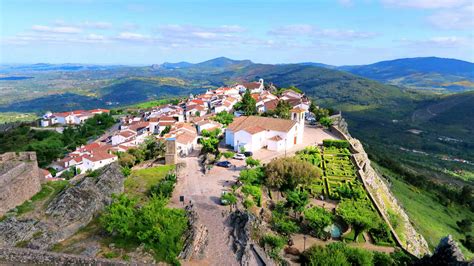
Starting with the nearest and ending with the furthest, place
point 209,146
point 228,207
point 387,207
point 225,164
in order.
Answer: point 228,207 → point 387,207 → point 225,164 → point 209,146

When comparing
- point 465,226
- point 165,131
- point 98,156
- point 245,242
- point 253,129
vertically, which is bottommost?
point 465,226

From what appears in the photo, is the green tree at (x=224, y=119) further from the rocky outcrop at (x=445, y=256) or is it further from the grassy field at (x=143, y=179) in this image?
the rocky outcrop at (x=445, y=256)

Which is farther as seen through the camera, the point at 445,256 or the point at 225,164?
the point at 225,164

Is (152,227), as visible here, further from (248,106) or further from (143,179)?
(248,106)

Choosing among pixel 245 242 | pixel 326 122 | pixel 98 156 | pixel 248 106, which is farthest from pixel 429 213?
pixel 98 156

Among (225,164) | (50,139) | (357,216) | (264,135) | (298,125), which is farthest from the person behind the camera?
(50,139)

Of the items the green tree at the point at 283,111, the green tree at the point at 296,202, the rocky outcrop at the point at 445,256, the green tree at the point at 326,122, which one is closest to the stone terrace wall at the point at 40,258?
the green tree at the point at 296,202
